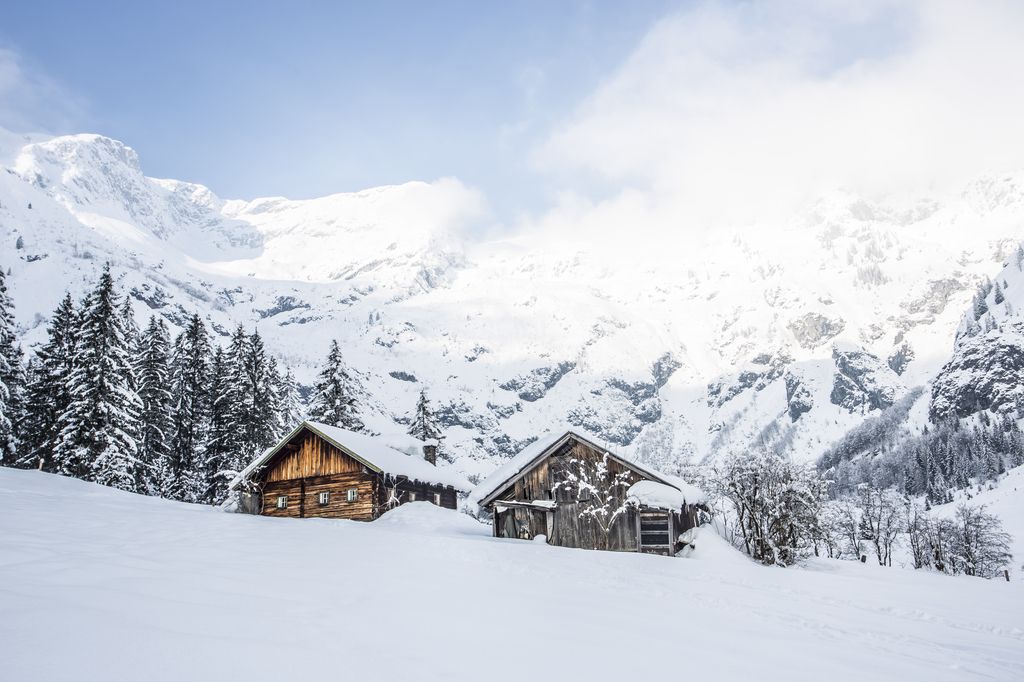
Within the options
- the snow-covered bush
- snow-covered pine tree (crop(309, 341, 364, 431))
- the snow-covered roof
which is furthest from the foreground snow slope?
snow-covered pine tree (crop(309, 341, 364, 431))

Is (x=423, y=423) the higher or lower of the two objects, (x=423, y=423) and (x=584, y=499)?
the higher

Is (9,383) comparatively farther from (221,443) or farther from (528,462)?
(528,462)

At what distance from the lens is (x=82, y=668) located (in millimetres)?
5246

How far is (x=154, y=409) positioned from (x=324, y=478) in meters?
17.7

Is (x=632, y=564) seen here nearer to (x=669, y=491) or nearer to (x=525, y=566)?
(x=525, y=566)

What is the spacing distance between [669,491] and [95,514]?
2238 cm

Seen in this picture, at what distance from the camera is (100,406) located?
120 ft

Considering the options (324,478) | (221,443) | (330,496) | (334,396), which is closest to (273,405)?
(221,443)

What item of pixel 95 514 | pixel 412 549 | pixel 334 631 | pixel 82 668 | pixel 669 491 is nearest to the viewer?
pixel 82 668

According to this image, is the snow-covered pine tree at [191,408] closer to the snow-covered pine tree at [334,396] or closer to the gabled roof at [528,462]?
the snow-covered pine tree at [334,396]

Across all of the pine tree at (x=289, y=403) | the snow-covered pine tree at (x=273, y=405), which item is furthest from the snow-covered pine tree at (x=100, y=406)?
the pine tree at (x=289, y=403)

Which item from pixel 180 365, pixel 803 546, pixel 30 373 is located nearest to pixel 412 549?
pixel 803 546

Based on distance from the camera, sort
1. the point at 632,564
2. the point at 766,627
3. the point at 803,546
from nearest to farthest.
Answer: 1. the point at 766,627
2. the point at 632,564
3. the point at 803,546

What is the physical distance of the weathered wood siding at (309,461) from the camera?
1495 inches
